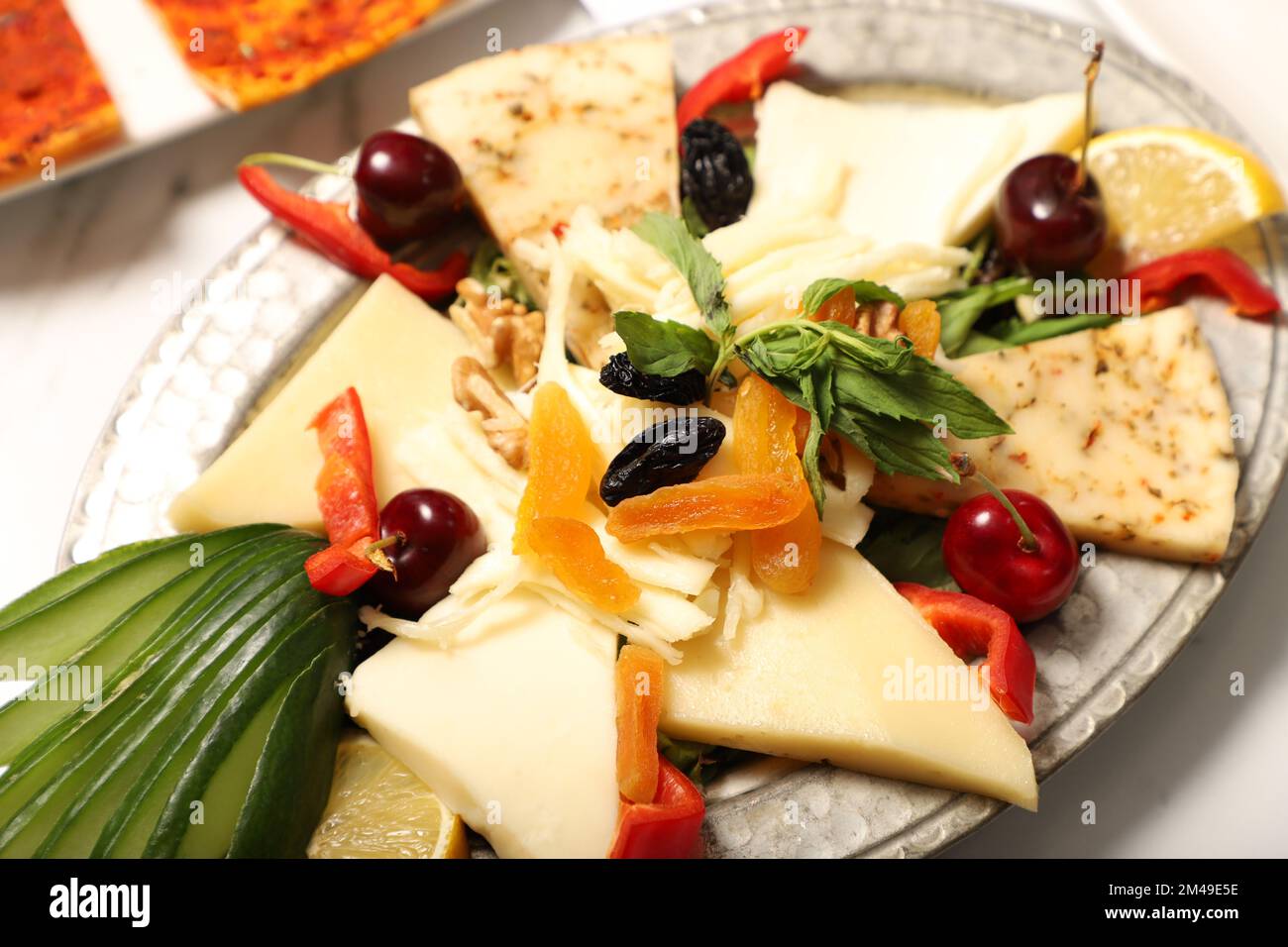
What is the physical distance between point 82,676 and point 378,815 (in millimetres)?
757

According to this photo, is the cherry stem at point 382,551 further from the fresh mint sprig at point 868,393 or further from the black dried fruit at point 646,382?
the fresh mint sprig at point 868,393

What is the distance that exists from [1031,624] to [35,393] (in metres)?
3.46

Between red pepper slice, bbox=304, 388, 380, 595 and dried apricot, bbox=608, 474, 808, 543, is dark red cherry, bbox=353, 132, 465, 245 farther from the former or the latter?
dried apricot, bbox=608, 474, 808, 543

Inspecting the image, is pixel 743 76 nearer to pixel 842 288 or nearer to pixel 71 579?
pixel 842 288

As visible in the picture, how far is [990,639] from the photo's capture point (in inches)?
109

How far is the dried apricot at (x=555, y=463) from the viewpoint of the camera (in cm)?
272

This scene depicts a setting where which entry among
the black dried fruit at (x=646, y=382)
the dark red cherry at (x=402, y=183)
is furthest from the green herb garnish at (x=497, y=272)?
the black dried fruit at (x=646, y=382)

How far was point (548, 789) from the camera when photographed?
259 cm

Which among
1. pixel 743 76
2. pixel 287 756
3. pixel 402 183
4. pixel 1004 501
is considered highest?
pixel 743 76

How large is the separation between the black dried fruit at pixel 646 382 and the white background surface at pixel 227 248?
153 centimetres

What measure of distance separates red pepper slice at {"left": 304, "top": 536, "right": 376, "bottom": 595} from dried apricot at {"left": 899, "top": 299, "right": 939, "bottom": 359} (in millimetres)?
1520

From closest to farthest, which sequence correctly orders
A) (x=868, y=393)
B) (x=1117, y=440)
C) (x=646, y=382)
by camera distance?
(x=868, y=393), (x=646, y=382), (x=1117, y=440)

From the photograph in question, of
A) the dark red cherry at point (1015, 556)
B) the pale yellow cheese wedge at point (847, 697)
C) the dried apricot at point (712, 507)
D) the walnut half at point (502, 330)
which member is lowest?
the pale yellow cheese wedge at point (847, 697)

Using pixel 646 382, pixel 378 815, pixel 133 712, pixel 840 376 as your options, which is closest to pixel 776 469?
pixel 840 376
